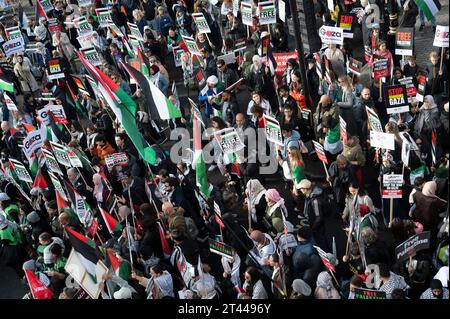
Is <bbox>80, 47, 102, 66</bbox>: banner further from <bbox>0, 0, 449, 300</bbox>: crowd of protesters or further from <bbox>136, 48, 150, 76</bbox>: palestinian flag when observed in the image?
<bbox>136, 48, 150, 76</bbox>: palestinian flag

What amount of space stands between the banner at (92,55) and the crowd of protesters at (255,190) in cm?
19

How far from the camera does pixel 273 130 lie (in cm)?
1314

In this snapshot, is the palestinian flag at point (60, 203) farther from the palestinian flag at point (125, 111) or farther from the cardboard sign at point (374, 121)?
the cardboard sign at point (374, 121)

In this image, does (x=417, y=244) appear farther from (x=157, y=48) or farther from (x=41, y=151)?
(x=157, y=48)

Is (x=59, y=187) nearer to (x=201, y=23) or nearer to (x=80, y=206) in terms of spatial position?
(x=80, y=206)

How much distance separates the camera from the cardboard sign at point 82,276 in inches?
408

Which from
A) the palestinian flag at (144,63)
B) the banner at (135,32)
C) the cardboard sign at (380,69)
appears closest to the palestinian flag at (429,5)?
the cardboard sign at (380,69)

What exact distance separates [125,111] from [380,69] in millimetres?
5345

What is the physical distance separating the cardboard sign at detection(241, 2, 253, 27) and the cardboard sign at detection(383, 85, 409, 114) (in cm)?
593

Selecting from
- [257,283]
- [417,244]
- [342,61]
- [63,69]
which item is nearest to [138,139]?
[257,283]

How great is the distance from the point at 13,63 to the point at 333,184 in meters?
11.2

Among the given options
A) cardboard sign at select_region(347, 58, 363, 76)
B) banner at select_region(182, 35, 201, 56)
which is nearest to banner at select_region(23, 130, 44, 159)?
banner at select_region(182, 35, 201, 56)

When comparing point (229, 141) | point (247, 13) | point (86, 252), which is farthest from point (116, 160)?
point (247, 13)

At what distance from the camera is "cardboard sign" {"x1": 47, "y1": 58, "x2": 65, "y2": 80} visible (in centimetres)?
1794
